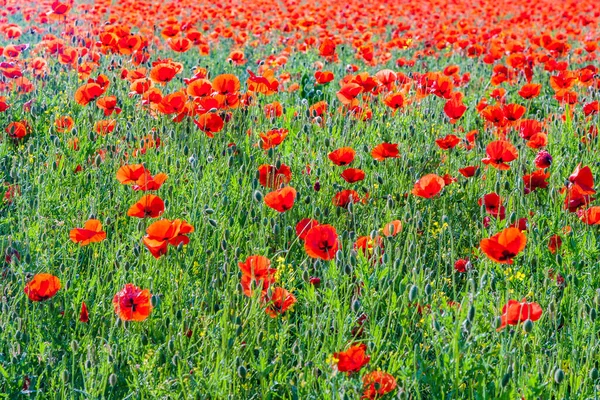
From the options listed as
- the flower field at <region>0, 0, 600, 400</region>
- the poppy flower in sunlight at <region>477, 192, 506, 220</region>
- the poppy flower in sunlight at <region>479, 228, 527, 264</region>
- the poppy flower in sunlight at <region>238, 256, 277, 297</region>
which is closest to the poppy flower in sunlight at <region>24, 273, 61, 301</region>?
the flower field at <region>0, 0, 600, 400</region>

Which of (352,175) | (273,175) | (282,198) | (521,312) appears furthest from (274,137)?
(521,312)

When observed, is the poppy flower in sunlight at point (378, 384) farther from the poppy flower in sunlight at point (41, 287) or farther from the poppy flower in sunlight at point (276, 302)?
the poppy flower in sunlight at point (41, 287)

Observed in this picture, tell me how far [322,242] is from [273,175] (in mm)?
623

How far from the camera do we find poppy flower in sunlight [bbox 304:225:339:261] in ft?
7.29

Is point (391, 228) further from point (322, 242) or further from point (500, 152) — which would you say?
point (500, 152)

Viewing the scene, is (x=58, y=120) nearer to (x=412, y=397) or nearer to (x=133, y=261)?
(x=133, y=261)

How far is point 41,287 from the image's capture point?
206cm

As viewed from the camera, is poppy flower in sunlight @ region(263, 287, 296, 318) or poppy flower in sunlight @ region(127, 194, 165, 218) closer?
poppy flower in sunlight @ region(263, 287, 296, 318)

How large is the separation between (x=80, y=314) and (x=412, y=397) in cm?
92

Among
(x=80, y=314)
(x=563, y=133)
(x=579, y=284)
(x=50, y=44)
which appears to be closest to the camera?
(x=80, y=314)

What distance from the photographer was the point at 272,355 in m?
2.16

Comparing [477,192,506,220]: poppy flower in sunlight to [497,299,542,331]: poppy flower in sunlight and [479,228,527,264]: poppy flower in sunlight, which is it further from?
[497,299,542,331]: poppy flower in sunlight

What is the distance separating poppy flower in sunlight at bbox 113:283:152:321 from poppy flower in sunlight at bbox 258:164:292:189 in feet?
2.93

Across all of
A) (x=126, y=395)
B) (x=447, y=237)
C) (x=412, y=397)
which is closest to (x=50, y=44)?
(x=447, y=237)
